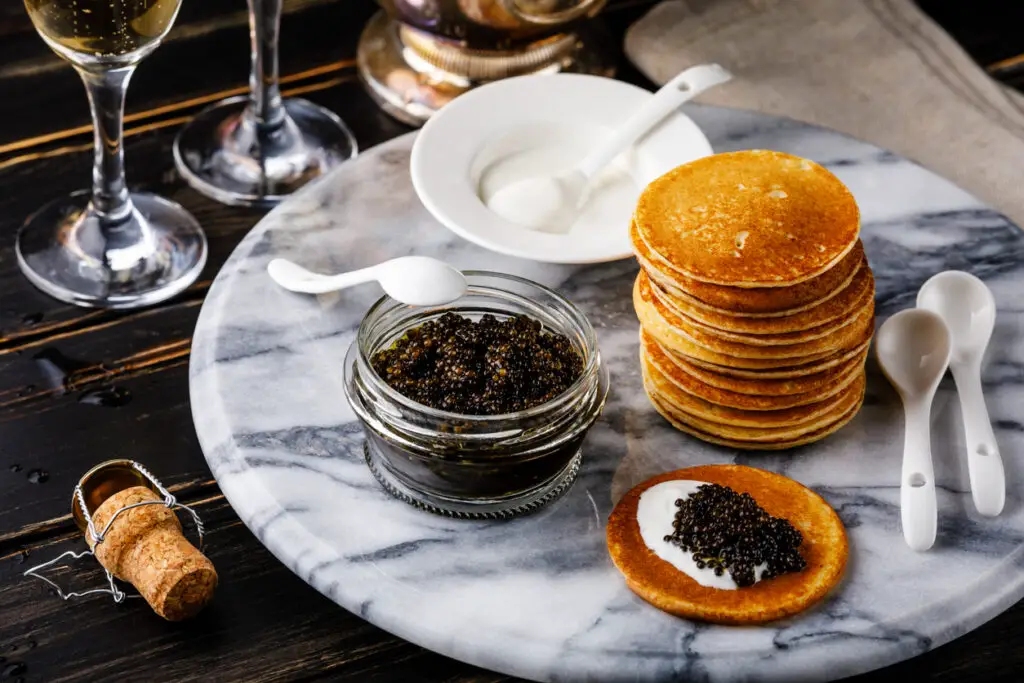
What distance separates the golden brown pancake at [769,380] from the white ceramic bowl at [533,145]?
0.79ft

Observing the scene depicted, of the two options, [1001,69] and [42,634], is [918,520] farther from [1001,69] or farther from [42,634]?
[1001,69]

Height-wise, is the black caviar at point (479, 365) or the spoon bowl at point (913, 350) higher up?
the black caviar at point (479, 365)

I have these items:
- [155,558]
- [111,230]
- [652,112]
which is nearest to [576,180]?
[652,112]

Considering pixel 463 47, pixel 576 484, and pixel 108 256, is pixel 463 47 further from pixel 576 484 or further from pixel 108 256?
pixel 576 484

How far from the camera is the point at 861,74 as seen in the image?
254 centimetres

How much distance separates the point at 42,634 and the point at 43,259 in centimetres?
74

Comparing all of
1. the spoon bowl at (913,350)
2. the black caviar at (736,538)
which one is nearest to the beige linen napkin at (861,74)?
the spoon bowl at (913,350)

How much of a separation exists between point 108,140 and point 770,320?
3.36 ft

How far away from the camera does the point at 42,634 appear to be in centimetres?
151

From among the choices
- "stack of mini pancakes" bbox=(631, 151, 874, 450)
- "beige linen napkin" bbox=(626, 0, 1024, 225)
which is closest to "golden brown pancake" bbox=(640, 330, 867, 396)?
"stack of mini pancakes" bbox=(631, 151, 874, 450)

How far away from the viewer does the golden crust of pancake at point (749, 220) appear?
1.58 meters

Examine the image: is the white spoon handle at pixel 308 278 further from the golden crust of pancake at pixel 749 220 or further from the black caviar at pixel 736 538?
the black caviar at pixel 736 538

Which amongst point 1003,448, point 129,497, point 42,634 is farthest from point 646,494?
point 42,634

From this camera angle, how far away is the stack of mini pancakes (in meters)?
1.58
